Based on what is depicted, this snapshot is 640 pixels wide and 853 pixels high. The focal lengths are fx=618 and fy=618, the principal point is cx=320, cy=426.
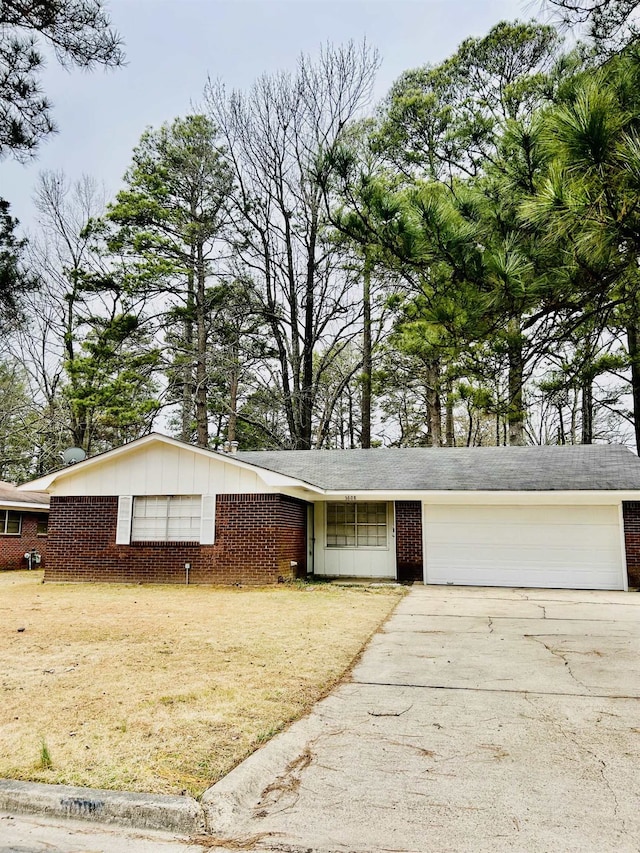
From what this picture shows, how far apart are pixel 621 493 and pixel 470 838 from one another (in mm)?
11456

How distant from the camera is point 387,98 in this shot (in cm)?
2375

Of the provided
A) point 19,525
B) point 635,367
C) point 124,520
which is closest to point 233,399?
point 19,525

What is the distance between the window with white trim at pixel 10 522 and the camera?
1934 centimetres

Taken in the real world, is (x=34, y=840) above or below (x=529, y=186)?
below

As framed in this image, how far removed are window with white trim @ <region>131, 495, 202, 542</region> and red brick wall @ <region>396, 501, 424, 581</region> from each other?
4631 mm

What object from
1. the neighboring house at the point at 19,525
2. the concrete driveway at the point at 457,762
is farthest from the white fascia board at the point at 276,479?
the neighboring house at the point at 19,525

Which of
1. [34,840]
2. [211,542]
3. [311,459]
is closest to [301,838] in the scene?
[34,840]

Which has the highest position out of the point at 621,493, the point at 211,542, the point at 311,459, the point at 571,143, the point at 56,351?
the point at 56,351

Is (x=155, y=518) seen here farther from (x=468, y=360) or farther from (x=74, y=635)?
(x=468, y=360)

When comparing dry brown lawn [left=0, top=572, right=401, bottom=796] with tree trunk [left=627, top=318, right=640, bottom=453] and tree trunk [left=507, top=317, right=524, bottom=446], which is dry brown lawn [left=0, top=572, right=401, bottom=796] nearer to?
tree trunk [left=507, top=317, right=524, bottom=446]

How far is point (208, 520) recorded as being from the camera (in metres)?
13.4

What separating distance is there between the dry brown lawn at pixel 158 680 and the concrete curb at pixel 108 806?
112 millimetres

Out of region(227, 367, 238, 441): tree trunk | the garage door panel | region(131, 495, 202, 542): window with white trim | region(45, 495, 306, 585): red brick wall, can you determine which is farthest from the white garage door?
region(227, 367, 238, 441): tree trunk

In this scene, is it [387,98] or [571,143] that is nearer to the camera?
[571,143]
